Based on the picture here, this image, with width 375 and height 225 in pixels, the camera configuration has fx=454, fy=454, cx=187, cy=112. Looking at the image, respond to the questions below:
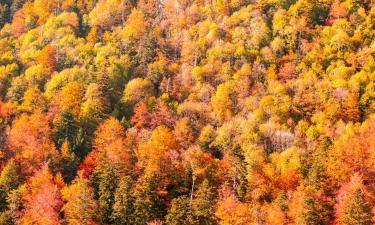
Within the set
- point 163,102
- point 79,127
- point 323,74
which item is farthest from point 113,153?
point 323,74

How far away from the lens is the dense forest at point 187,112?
72.4 m

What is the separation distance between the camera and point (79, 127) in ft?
329

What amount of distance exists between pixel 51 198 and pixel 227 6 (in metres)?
87.7

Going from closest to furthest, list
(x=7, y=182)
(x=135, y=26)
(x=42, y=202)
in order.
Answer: (x=42, y=202), (x=7, y=182), (x=135, y=26)

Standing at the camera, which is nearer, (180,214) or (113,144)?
(180,214)

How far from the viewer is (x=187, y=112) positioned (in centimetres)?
10825

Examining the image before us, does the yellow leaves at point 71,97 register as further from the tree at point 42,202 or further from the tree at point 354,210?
the tree at point 354,210

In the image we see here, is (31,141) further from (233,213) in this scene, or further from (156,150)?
(233,213)

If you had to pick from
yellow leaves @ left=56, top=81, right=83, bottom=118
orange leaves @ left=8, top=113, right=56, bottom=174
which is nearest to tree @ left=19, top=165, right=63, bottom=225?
orange leaves @ left=8, top=113, right=56, bottom=174

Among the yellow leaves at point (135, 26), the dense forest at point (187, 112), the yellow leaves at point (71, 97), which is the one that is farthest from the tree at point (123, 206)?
Result: the yellow leaves at point (135, 26)

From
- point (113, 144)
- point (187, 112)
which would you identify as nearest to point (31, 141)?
point (113, 144)

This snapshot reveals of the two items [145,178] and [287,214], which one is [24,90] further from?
[287,214]

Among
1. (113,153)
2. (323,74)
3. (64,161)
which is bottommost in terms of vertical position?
(64,161)

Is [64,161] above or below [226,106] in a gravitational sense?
below
